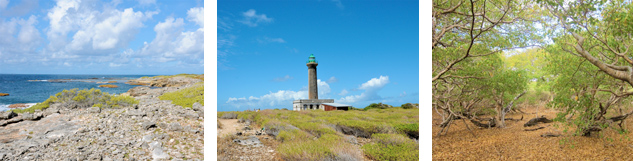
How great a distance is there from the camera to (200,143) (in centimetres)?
294

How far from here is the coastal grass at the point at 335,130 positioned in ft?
8.95

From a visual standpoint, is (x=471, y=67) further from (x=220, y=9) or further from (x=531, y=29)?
(x=220, y=9)

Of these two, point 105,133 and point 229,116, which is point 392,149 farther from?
point 105,133

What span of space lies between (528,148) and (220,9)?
11.8 ft

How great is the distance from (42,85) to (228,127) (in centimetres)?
191

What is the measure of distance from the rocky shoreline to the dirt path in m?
0.38

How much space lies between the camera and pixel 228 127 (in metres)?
2.73

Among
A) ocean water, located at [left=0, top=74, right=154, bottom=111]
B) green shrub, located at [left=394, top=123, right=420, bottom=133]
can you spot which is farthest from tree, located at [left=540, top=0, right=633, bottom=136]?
ocean water, located at [left=0, top=74, right=154, bottom=111]

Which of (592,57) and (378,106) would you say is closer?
(378,106)

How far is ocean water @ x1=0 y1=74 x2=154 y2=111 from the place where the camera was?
283 centimetres

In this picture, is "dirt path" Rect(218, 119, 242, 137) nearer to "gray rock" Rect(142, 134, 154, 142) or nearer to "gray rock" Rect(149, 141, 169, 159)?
"gray rock" Rect(149, 141, 169, 159)

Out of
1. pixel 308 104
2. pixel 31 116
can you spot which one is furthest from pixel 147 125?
pixel 308 104

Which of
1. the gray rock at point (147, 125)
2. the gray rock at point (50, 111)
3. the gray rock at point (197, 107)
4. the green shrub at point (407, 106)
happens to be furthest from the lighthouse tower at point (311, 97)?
the gray rock at point (50, 111)

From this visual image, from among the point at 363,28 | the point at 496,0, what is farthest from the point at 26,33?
the point at 496,0
